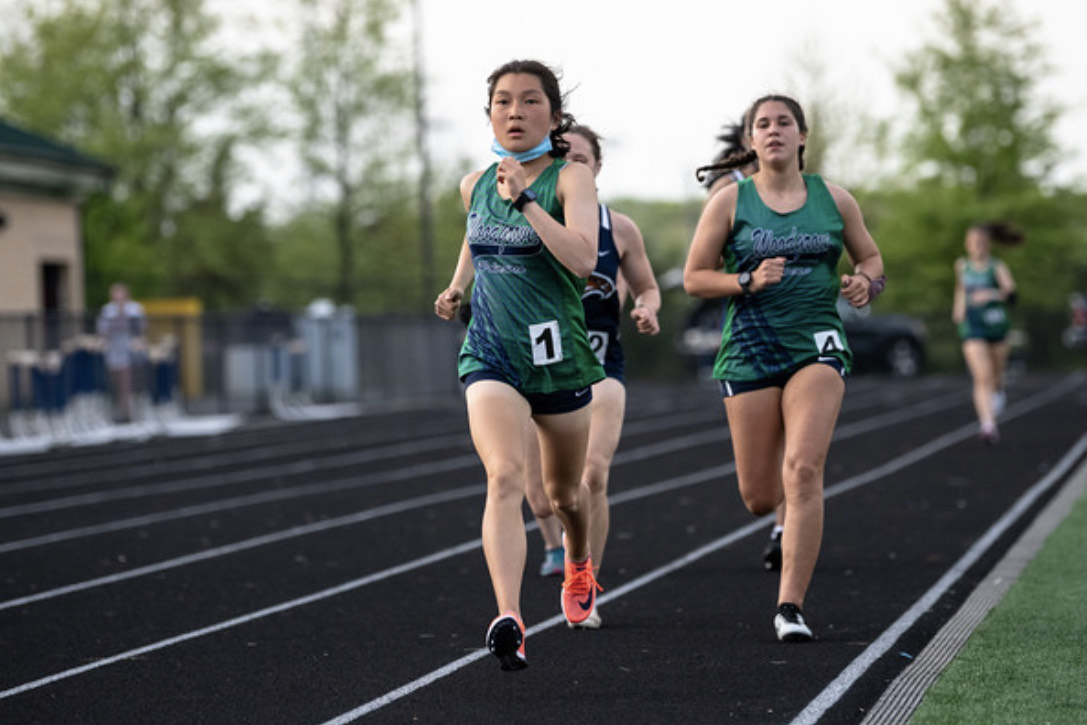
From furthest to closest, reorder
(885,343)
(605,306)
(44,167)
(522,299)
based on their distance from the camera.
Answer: (885,343), (44,167), (605,306), (522,299)

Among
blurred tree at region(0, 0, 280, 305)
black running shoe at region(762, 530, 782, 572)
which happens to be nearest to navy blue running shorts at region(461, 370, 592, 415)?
black running shoe at region(762, 530, 782, 572)

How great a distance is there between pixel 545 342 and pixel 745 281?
43.0 inches

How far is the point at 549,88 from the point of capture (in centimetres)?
602

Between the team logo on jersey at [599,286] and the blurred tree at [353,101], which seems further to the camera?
the blurred tree at [353,101]

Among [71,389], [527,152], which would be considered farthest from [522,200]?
[71,389]

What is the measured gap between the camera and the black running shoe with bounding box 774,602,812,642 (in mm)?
6441

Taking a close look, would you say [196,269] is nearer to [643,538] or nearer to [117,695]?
[643,538]

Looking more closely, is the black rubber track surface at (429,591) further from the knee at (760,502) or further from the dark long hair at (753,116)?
the dark long hair at (753,116)

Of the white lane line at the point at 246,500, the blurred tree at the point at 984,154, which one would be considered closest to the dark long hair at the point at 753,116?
the white lane line at the point at 246,500

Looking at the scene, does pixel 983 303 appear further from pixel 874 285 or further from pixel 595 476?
pixel 874 285

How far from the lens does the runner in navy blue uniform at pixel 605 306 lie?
747 centimetres

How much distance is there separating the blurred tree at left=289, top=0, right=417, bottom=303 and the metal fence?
57.5 ft

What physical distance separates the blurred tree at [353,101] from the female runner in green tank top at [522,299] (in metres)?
42.7

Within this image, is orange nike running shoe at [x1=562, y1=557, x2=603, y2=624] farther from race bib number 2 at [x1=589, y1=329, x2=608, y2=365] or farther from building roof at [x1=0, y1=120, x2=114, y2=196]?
building roof at [x1=0, y1=120, x2=114, y2=196]
